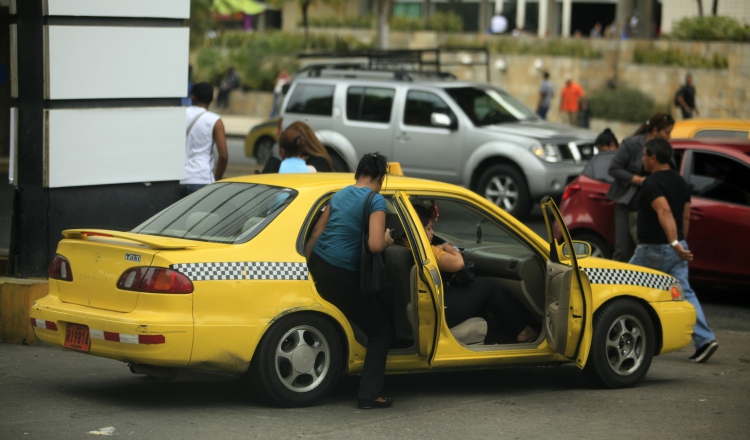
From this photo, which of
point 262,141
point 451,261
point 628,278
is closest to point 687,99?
point 262,141

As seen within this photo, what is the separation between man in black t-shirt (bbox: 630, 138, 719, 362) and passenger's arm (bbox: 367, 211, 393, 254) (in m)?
2.83

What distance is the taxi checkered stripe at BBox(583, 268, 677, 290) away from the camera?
24.5 ft

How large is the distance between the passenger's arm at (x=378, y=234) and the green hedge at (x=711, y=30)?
77.4ft

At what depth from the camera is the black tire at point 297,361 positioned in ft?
20.9

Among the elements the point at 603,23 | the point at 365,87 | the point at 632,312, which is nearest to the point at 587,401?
the point at 632,312

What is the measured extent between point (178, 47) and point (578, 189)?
447 centimetres

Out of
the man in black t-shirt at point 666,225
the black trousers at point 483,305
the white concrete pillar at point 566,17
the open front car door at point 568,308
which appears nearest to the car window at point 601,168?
the man in black t-shirt at point 666,225

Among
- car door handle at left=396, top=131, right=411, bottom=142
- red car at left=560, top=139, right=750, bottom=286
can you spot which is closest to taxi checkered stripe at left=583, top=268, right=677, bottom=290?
red car at left=560, top=139, right=750, bottom=286

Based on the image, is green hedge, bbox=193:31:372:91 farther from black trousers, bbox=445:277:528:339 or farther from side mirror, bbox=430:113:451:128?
black trousers, bbox=445:277:528:339

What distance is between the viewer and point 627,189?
33.1 feet

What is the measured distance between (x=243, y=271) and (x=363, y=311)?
752 millimetres

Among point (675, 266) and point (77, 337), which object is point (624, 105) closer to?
point (675, 266)

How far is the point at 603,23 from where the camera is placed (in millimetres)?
50094

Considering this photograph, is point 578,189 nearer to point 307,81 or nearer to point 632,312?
point 632,312
